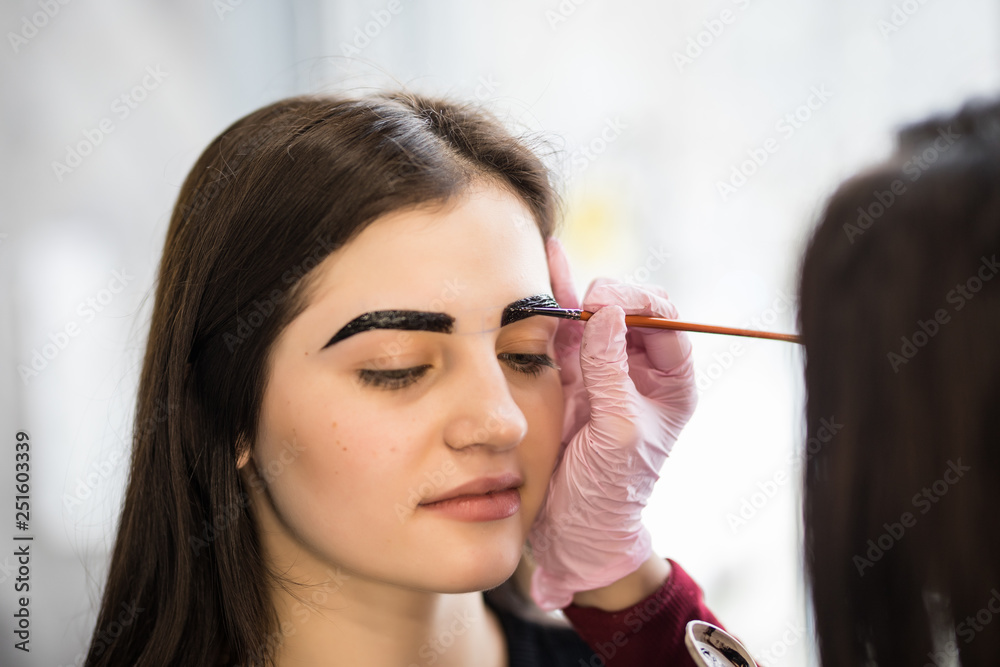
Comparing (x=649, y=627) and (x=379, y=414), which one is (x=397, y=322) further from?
(x=649, y=627)

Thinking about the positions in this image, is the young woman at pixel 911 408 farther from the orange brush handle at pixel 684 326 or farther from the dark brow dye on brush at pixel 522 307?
the dark brow dye on brush at pixel 522 307

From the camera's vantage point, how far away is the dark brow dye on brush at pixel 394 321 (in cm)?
94

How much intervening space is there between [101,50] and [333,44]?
65 centimetres

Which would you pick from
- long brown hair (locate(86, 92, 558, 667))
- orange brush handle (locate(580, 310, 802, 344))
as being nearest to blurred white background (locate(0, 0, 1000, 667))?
long brown hair (locate(86, 92, 558, 667))

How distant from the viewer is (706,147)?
1847mm

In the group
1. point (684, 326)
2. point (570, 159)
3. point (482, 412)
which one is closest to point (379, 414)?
point (482, 412)

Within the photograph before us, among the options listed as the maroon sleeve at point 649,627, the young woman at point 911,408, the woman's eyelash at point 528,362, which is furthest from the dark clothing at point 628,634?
the woman's eyelash at point 528,362

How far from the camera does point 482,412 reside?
0.94 m

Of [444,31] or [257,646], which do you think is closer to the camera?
[257,646]

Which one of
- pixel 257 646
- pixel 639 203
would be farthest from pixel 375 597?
pixel 639 203

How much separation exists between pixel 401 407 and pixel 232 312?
0.32m

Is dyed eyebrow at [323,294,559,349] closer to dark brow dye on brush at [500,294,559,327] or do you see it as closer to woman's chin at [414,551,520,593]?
dark brow dye on brush at [500,294,559,327]

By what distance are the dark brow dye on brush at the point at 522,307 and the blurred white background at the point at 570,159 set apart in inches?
15.6

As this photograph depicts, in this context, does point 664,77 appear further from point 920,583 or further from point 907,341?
point 920,583
